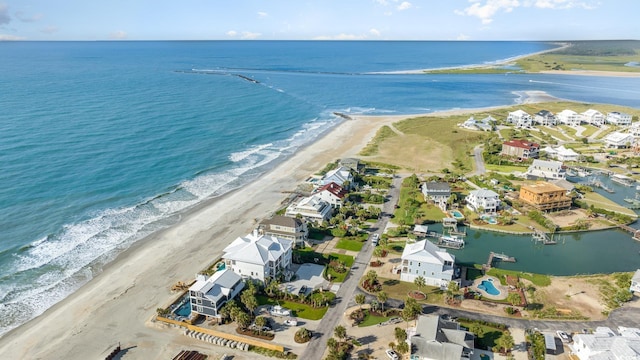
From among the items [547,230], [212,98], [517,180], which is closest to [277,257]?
[547,230]

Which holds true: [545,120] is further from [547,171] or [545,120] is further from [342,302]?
[342,302]

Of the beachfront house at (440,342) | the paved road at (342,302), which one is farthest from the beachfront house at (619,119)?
the beachfront house at (440,342)

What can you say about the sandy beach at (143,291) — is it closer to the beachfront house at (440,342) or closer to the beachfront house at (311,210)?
the beachfront house at (311,210)

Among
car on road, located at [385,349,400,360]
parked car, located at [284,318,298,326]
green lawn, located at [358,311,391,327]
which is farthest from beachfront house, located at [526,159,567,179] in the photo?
parked car, located at [284,318,298,326]

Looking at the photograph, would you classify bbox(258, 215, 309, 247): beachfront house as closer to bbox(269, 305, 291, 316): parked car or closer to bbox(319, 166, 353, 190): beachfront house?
bbox(269, 305, 291, 316): parked car

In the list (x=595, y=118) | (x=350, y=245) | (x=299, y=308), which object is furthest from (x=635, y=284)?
(x=595, y=118)

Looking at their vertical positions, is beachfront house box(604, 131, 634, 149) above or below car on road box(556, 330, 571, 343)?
above
